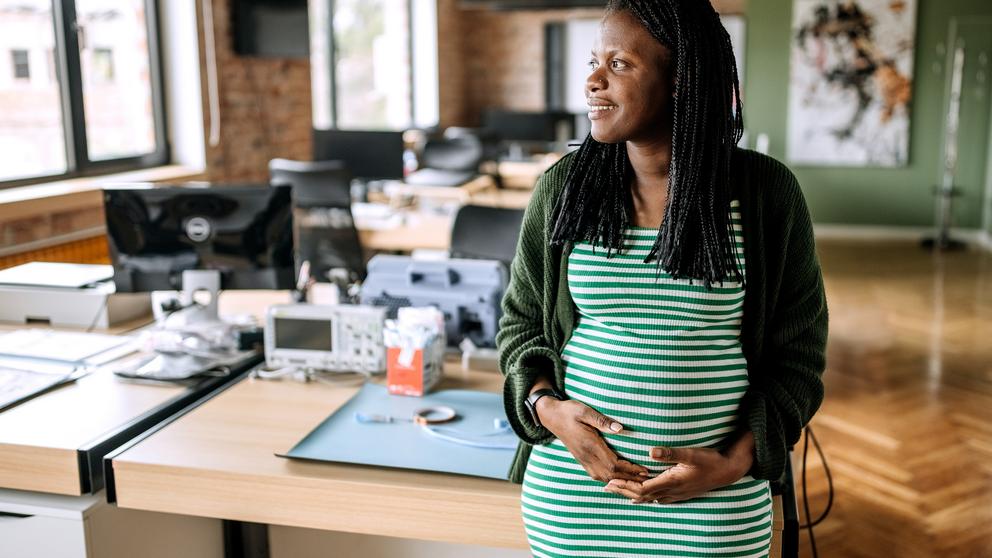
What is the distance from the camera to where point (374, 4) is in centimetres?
799

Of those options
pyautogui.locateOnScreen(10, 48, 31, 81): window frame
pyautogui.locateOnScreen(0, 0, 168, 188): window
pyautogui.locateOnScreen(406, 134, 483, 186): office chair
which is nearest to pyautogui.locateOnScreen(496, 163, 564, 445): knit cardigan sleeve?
pyautogui.locateOnScreen(0, 0, 168, 188): window

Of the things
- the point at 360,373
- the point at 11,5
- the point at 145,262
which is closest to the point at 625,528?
the point at 360,373

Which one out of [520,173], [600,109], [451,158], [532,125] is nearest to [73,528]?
[600,109]

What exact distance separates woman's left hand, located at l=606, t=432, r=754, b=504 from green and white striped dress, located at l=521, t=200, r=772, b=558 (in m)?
0.02

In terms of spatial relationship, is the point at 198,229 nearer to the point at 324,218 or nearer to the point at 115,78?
the point at 324,218

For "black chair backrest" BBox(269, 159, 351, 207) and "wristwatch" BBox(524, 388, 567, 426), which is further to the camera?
"black chair backrest" BBox(269, 159, 351, 207)

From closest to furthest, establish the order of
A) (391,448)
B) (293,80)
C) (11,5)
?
1. (391,448)
2. (11,5)
3. (293,80)

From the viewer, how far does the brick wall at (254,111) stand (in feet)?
17.0

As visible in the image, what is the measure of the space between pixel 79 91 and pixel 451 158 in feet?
8.83

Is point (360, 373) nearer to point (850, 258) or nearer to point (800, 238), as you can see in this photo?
point (800, 238)

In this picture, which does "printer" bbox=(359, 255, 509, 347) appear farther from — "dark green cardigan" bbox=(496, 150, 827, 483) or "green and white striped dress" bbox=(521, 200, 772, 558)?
"green and white striped dress" bbox=(521, 200, 772, 558)

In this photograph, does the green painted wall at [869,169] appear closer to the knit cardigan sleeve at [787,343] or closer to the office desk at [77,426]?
the office desk at [77,426]

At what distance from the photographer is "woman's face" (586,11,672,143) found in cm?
130

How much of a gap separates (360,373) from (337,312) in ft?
0.55
